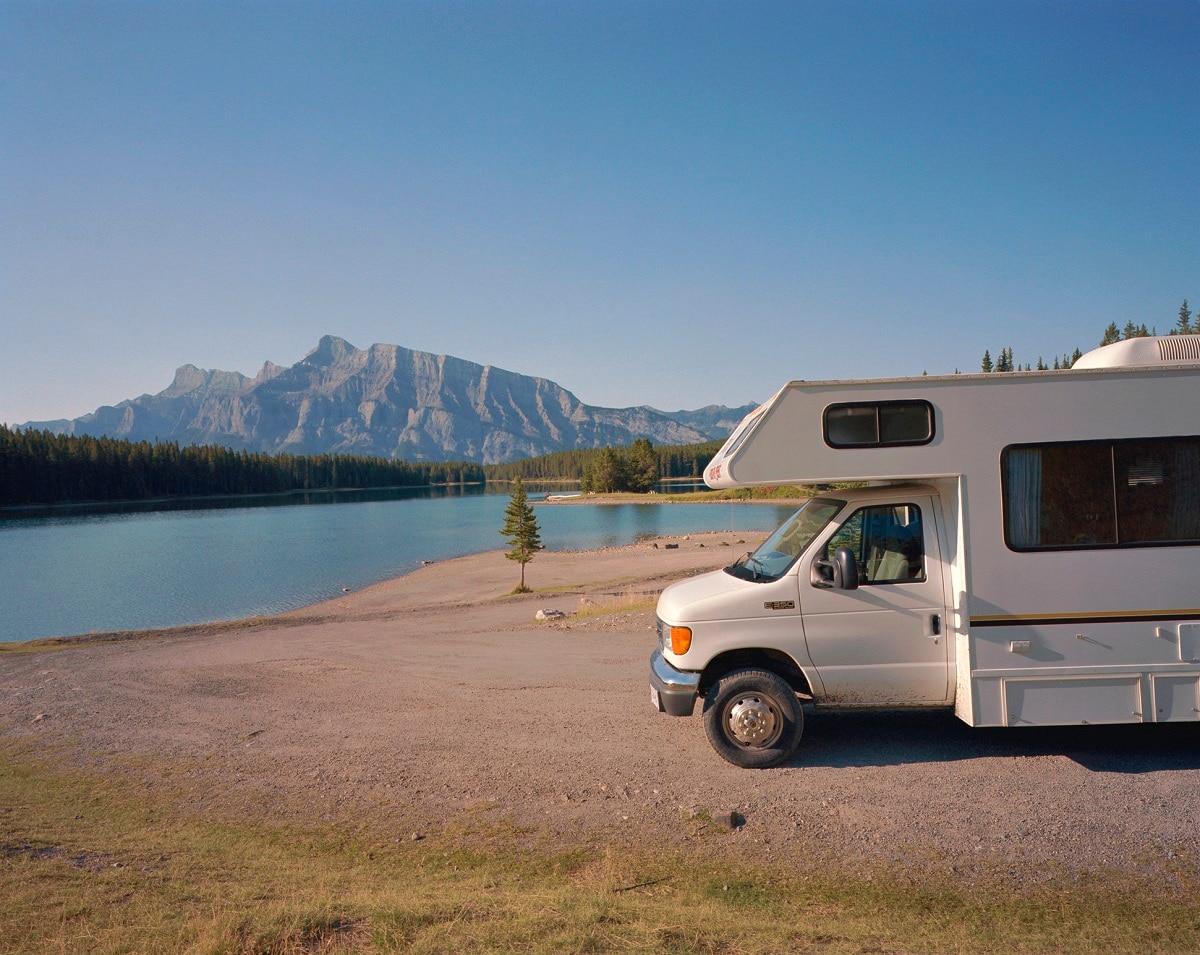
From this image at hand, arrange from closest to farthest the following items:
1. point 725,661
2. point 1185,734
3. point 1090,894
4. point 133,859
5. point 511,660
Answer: point 1090,894 < point 133,859 < point 725,661 < point 1185,734 < point 511,660

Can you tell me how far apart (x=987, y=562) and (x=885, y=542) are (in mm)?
914

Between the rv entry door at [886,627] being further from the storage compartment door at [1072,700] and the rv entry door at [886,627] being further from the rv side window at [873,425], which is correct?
the rv side window at [873,425]

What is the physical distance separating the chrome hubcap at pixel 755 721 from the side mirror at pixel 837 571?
1.33m

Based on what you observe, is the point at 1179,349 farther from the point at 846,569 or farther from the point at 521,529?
the point at 521,529

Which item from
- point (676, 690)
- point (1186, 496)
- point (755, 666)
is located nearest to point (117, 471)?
point (676, 690)

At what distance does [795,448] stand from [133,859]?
6.46 m

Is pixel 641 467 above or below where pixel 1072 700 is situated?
above

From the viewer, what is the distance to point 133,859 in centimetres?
559

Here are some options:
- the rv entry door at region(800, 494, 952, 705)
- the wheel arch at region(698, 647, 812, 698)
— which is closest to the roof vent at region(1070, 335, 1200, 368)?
the rv entry door at region(800, 494, 952, 705)

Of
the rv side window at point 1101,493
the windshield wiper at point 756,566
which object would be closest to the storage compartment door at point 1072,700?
the rv side window at point 1101,493

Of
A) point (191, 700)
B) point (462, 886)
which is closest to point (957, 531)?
point (462, 886)

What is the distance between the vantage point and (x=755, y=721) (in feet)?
23.7

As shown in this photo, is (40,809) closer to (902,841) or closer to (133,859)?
(133,859)

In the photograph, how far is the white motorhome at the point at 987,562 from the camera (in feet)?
22.3
